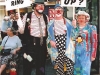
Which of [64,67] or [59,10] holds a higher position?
[59,10]

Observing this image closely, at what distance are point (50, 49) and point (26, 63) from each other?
2.01 ft

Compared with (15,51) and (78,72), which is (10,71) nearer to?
(15,51)

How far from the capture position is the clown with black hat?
645 cm

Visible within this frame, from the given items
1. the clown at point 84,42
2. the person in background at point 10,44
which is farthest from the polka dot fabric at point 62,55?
the person in background at point 10,44

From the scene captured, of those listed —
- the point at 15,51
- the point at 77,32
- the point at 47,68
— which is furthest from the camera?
the point at 47,68

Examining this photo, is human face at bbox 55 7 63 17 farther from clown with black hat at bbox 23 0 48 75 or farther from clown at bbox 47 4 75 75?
clown with black hat at bbox 23 0 48 75

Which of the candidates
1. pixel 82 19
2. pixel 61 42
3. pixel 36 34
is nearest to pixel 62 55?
pixel 61 42

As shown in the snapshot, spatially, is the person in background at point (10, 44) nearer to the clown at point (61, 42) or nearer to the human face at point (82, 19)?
the clown at point (61, 42)

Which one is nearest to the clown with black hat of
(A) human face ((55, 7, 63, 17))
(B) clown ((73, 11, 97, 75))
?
(A) human face ((55, 7, 63, 17))

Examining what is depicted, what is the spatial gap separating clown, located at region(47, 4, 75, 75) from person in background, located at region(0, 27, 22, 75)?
1.00 meters

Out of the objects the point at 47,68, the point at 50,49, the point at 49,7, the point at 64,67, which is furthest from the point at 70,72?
the point at 49,7

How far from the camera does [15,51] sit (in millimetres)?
7039

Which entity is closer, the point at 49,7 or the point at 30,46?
the point at 30,46

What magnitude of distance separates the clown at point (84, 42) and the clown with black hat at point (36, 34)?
27.2 inches
